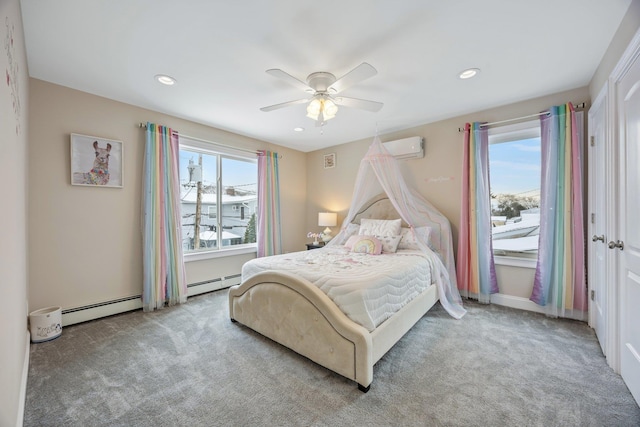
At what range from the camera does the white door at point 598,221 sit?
2.10m

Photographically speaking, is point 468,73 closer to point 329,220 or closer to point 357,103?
point 357,103

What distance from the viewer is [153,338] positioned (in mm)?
2443

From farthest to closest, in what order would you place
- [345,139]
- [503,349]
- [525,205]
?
[345,139] → [525,205] → [503,349]

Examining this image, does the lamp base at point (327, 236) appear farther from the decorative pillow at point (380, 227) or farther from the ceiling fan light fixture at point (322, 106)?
the ceiling fan light fixture at point (322, 106)

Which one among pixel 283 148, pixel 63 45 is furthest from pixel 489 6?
pixel 283 148

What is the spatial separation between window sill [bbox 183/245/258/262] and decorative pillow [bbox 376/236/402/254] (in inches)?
88.3

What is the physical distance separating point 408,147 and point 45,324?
454 centimetres

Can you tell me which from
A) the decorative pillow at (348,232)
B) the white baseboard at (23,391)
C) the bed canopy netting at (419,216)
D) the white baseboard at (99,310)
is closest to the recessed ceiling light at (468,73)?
the bed canopy netting at (419,216)

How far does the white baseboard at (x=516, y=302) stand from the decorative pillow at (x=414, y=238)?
1.10 m

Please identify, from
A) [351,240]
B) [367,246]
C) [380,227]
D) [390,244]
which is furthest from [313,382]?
[380,227]

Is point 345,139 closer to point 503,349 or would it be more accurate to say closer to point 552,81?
point 552,81

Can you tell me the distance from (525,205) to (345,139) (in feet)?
9.19

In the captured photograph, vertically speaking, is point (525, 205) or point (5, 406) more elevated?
point (525, 205)

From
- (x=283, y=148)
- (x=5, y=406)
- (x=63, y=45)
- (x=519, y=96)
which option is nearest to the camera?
(x=5, y=406)
